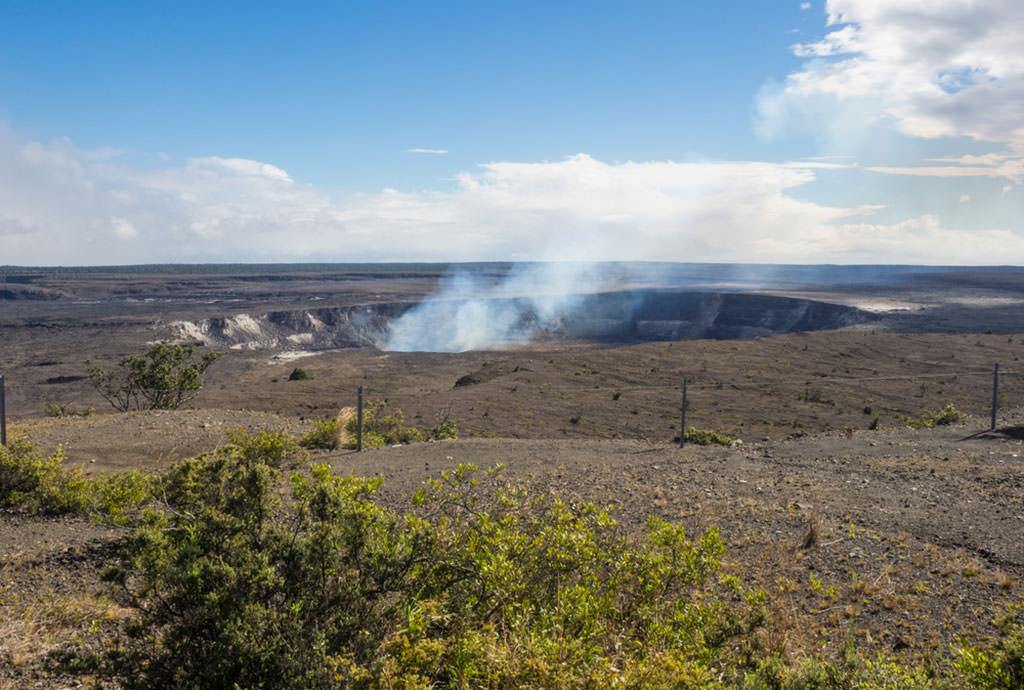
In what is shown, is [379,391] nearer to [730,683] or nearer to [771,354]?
[771,354]

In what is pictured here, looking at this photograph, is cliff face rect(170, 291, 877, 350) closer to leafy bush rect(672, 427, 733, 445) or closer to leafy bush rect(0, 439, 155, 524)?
leafy bush rect(672, 427, 733, 445)

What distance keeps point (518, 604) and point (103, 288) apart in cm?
12475

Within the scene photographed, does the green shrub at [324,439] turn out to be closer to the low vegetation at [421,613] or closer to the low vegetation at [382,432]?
the low vegetation at [382,432]

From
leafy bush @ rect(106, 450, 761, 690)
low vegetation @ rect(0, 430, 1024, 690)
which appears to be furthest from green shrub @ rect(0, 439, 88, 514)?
leafy bush @ rect(106, 450, 761, 690)

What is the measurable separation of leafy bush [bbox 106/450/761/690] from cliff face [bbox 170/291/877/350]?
58436 mm

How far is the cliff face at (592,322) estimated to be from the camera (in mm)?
62500

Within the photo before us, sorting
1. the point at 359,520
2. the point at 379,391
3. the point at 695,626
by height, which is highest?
the point at 359,520

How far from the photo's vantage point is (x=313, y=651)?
12.7 ft

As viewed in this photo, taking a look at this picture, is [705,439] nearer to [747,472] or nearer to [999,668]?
[747,472]

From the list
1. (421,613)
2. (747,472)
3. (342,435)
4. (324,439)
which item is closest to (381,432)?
(342,435)

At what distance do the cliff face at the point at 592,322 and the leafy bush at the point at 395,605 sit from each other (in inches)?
2301

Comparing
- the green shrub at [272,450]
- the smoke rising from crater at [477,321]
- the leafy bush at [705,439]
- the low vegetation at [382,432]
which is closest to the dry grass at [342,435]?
the low vegetation at [382,432]

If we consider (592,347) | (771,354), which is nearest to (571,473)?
(771,354)

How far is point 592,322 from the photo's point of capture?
79250 millimetres
